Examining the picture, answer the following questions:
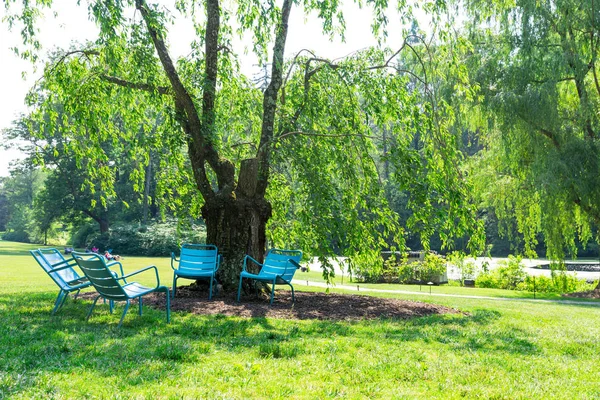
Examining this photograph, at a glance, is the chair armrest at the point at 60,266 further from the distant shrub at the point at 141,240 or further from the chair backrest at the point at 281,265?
the distant shrub at the point at 141,240

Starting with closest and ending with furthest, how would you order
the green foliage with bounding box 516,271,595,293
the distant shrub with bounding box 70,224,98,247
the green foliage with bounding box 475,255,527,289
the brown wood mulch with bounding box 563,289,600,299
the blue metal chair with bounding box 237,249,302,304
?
the blue metal chair with bounding box 237,249,302,304 → the brown wood mulch with bounding box 563,289,600,299 → the green foliage with bounding box 516,271,595,293 → the green foliage with bounding box 475,255,527,289 → the distant shrub with bounding box 70,224,98,247

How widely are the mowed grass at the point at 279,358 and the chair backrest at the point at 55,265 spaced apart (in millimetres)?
425

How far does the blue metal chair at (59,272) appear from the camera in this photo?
6812 millimetres

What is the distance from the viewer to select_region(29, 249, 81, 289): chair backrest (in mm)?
6863

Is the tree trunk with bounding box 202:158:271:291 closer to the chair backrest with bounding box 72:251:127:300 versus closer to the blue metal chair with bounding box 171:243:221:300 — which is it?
the blue metal chair with bounding box 171:243:221:300

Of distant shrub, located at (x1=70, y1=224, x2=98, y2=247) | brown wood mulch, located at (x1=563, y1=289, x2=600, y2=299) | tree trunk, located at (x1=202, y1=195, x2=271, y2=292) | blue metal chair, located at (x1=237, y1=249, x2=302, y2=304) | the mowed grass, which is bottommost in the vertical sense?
brown wood mulch, located at (x1=563, y1=289, x2=600, y2=299)

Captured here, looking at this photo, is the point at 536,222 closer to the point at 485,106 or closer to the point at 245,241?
the point at 485,106

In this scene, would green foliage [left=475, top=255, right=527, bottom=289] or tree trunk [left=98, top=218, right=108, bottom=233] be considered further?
tree trunk [left=98, top=218, right=108, bottom=233]

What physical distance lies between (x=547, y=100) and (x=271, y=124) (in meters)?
8.60

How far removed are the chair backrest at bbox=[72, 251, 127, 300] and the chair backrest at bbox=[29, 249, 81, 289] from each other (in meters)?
1.01

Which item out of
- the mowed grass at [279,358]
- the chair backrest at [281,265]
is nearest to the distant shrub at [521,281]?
the chair backrest at [281,265]

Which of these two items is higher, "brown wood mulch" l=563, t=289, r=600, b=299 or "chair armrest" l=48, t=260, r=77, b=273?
→ "chair armrest" l=48, t=260, r=77, b=273

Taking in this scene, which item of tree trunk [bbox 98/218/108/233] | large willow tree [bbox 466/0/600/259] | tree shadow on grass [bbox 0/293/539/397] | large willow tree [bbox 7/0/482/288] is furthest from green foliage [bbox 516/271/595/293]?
tree trunk [bbox 98/218/108/233]

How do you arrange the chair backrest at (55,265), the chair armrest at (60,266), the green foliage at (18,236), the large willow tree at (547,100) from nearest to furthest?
1. the chair armrest at (60,266)
2. the chair backrest at (55,265)
3. the large willow tree at (547,100)
4. the green foliage at (18,236)
